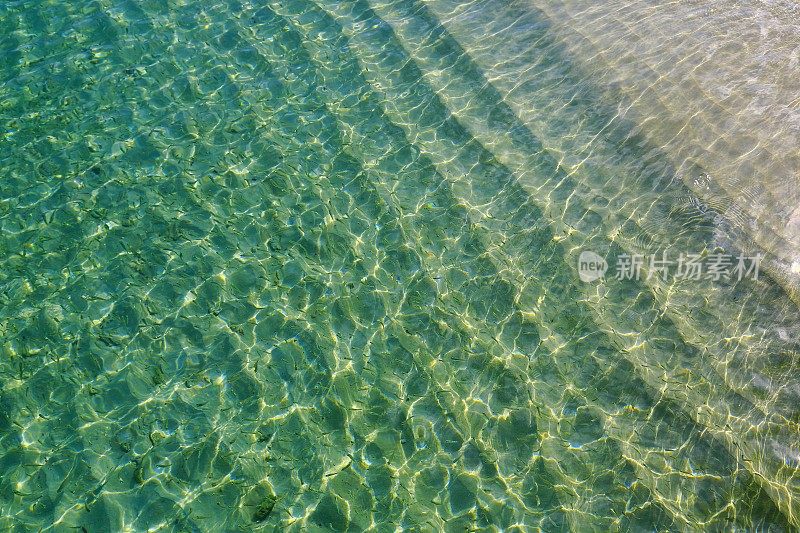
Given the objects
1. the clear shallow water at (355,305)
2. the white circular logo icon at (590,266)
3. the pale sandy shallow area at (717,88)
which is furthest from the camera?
the pale sandy shallow area at (717,88)

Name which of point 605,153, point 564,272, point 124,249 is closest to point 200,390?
point 124,249

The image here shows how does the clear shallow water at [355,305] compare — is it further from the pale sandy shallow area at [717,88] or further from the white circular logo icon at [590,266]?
the pale sandy shallow area at [717,88]

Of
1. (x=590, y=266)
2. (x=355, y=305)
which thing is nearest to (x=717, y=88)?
(x=590, y=266)

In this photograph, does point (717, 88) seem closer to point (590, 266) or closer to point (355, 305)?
point (590, 266)

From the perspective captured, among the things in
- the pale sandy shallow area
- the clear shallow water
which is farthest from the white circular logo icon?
the pale sandy shallow area

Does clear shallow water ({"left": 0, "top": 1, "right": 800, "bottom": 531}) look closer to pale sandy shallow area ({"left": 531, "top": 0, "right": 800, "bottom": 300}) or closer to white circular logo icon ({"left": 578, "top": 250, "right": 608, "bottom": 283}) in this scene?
white circular logo icon ({"left": 578, "top": 250, "right": 608, "bottom": 283})

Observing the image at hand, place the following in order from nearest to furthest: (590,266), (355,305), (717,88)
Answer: (355,305) → (590,266) → (717,88)

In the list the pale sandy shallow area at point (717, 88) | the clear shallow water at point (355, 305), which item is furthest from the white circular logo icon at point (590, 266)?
the pale sandy shallow area at point (717, 88)

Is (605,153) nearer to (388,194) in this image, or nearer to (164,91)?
(388,194)
